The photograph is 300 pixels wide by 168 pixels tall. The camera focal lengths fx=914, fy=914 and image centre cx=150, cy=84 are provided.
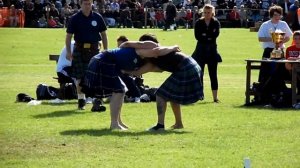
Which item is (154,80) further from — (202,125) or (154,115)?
(202,125)

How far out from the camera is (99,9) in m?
51.2

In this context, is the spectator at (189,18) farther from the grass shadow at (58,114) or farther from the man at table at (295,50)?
the grass shadow at (58,114)

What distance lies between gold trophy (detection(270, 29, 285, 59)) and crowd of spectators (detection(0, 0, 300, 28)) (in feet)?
110

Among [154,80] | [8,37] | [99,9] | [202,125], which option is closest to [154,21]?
[99,9]

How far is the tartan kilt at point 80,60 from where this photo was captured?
14.8 m

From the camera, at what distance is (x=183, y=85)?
11.9m

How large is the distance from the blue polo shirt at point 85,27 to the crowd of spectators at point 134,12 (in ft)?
113

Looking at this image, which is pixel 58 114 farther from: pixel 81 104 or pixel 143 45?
pixel 143 45

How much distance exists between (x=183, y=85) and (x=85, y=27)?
328 centimetres

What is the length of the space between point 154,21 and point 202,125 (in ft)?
132

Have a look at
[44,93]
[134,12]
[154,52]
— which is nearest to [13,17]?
[134,12]

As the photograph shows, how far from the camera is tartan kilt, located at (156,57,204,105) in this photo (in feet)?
39.0

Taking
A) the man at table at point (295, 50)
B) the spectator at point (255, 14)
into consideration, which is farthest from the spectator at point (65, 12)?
the man at table at point (295, 50)

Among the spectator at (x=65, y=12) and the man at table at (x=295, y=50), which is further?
the spectator at (x=65, y=12)
